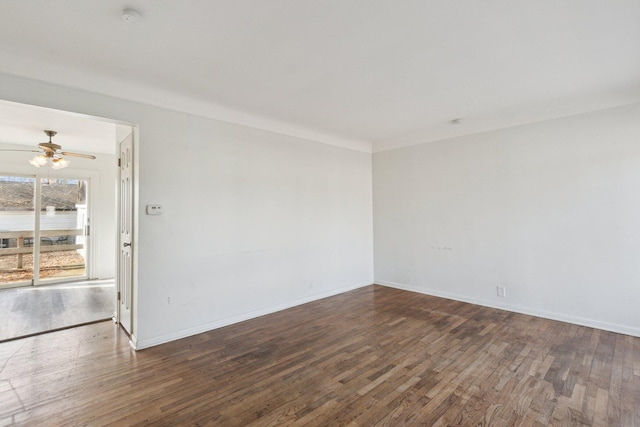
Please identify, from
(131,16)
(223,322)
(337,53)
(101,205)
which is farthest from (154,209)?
(101,205)

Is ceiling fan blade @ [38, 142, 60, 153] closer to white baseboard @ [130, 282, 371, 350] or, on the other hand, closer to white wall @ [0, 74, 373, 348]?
white wall @ [0, 74, 373, 348]

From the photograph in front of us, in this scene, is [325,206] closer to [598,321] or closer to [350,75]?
[350,75]

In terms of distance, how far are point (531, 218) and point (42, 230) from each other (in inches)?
328

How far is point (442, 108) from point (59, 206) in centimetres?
720

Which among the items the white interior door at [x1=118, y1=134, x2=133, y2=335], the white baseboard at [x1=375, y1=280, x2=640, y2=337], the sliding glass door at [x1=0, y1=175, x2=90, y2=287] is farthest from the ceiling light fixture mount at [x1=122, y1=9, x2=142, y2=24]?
the sliding glass door at [x1=0, y1=175, x2=90, y2=287]

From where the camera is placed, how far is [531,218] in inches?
153

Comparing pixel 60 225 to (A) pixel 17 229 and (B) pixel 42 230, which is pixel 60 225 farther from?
(A) pixel 17 229

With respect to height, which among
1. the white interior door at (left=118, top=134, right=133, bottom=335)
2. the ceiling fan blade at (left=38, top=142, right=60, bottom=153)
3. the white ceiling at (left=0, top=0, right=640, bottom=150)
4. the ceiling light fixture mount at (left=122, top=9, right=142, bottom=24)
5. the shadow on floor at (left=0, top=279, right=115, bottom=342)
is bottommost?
the shadow on floor at (left=0, top=279, right=115, bottom=342)

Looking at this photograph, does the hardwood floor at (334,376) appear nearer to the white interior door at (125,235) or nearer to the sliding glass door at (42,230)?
the white interior door at (125,235)

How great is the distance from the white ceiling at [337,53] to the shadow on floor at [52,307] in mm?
2856

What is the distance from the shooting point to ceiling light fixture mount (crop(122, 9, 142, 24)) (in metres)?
1.87

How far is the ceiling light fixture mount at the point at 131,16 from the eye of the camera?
6.13 ft

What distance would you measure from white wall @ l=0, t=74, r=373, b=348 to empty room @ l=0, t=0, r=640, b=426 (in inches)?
1.1

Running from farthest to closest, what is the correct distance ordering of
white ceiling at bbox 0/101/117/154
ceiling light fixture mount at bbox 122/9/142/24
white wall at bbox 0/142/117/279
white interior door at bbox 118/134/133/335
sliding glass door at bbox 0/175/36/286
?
white wall at bbox 0/142/117/279 < sliding glass door at bbox 0/175/36/286 < white ceiling at bbox 0/101/117/154 < white interior door at bbox 118/134/133/335 < ceiling light fixture mount at bbox 122/9/142/24
